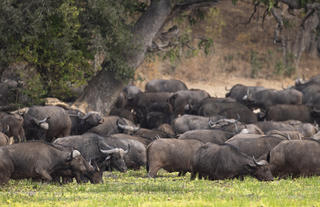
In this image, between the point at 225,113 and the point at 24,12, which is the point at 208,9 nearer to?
the point at 225,113

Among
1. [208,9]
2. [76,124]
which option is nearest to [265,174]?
[76,124]

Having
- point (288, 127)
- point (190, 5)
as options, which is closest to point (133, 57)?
point (190, 5)

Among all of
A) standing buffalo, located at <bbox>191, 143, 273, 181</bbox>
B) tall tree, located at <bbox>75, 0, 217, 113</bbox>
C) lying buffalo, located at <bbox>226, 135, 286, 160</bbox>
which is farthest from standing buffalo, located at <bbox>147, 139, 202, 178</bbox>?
tall tree, located at <bbox>75, 0, 217, 113</bbox>

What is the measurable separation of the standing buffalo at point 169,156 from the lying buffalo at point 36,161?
2.50m

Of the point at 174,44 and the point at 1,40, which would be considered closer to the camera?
the point at 1,40

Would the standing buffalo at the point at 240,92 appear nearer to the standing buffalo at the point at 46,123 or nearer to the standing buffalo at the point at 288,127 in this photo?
the standing buffalo at the point at 288,127

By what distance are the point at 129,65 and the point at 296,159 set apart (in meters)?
14.9

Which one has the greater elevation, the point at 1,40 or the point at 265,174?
the point at 1,40

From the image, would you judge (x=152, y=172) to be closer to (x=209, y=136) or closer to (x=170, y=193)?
(x=209, y=136)

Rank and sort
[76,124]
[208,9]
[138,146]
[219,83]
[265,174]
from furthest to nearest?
[219,83] < [208,9] < [76,124] < [138,146] < [265,174]

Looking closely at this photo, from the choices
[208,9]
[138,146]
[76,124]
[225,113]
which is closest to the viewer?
[138,146]

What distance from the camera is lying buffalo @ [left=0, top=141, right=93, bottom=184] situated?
534 inches

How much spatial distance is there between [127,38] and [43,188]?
14.6 meters

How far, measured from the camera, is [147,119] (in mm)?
30406
